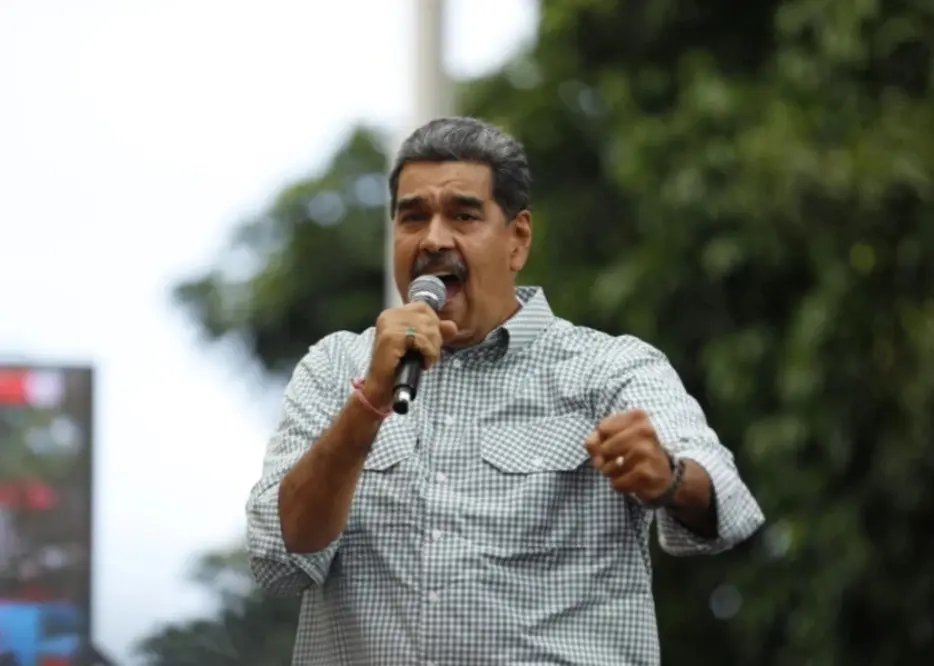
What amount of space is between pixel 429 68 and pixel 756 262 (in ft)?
5.62

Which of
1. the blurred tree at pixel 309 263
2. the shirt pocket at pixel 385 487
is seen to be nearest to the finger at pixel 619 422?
the shirt pocket at pixel 385 487

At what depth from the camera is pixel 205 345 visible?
5.77 meters

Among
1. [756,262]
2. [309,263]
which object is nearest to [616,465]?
[756,262]

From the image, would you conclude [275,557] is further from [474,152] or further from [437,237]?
[474,152]

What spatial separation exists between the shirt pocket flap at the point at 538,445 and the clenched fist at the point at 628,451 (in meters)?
0.24

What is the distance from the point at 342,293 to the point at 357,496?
4.71 meters

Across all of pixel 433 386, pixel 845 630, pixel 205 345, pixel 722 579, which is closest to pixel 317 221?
pixel 205 345

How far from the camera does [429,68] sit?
462 cm

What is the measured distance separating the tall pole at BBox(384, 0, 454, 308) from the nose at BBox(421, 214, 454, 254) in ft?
7.42

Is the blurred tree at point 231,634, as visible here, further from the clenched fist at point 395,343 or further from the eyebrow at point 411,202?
the clenched fist at point 395,343

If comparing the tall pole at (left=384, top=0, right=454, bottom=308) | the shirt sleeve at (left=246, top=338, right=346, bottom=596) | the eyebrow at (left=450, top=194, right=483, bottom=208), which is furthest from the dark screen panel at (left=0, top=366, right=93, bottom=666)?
the eyebrow at (left=450, top=194, right=483, bottom=208)

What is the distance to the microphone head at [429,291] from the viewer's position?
2.13 m

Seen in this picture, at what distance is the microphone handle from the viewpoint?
194cm

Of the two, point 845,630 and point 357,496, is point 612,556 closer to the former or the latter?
point 357,496
